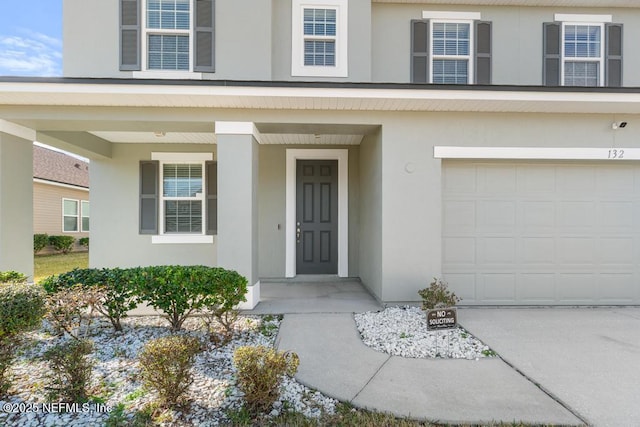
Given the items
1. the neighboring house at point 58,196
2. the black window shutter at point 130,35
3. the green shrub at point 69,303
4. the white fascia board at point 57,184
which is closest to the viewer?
the green shrub at point 69,303

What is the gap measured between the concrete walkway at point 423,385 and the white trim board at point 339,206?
133 inches

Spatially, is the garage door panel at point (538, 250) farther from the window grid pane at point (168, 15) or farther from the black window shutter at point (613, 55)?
the window grid pane at point (168, 15)

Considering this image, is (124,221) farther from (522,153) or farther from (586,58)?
(586,58)

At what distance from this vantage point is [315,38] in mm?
6359

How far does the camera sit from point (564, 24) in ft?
22.2

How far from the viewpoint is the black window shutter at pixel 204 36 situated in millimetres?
5969

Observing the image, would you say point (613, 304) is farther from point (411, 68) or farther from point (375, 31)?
point (375, 31)

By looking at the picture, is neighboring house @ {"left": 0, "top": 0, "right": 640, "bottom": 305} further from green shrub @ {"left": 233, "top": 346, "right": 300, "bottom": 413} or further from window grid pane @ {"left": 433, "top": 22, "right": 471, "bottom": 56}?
green shrub @ {"left": 233, "top": 346, "right": 300, "bottom": 413}

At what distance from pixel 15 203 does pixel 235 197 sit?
3.85m

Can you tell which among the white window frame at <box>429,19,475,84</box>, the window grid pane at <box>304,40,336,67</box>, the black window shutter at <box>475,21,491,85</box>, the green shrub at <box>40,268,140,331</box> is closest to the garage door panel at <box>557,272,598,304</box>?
the black window shutter at <box>475,21,491,85</box>

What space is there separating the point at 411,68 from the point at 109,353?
22.7 feet

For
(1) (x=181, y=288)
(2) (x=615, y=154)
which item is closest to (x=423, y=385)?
(1) (x=181, y=288)

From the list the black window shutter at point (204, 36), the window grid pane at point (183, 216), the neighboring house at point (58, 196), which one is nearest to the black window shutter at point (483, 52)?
the black window shutter at point (204, 36)

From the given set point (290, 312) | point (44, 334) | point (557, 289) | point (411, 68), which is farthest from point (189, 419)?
point (411, 68)
